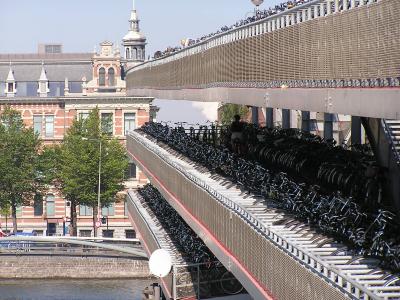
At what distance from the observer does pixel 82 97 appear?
119m

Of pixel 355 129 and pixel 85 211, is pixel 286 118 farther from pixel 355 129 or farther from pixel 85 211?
pixel 85 211

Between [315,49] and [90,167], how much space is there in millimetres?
80858

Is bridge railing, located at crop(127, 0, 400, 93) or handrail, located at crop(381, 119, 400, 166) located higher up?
bridge railing, located at crop(127, 0, 400, 93)

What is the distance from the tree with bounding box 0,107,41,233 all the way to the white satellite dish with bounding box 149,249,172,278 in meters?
67.9

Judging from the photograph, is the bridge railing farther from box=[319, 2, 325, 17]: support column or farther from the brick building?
the brick building

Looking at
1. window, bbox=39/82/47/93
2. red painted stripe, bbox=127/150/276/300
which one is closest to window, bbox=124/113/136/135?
window, bbox=39/82/47/93

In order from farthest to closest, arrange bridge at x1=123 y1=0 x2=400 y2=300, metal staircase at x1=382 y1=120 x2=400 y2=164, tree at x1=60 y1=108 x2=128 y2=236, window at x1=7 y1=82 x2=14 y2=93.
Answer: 1. window at x1=7 y1=82 x2=14 y2=93
2. tree at x1=60 y1=108 x2=128 y2=236
3. metal staircase at x1=382 y1=120 x2=400 y2=164
4. bridge at x1=123 y1=0 x2=400 y2=300

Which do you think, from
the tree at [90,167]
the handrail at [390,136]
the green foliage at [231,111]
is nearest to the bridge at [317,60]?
the handrail at [390,136]

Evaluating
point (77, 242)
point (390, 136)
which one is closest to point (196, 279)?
point (390, 136)

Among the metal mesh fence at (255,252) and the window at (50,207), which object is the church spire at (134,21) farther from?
the metal mesh fence at (255,252)

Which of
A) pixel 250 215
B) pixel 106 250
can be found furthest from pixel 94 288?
pixel 250 215

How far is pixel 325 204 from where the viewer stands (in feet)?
78.7

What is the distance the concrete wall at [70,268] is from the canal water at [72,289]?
0.63 meters

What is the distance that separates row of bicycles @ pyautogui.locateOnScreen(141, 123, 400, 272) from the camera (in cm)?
2072
